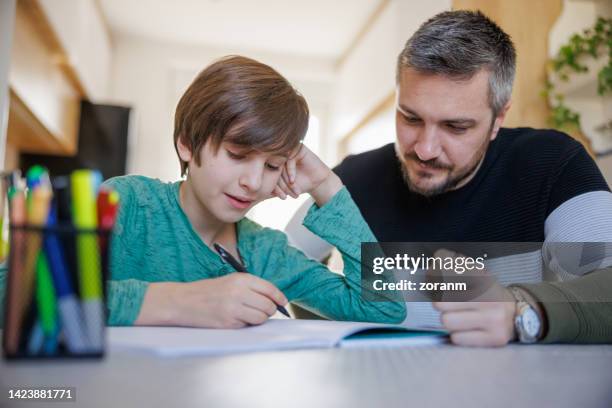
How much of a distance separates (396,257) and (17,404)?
584mm

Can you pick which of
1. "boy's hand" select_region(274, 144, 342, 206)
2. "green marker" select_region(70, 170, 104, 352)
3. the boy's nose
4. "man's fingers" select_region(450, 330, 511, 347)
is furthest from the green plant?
"green marker" select_region(70, 170, 104, 352)

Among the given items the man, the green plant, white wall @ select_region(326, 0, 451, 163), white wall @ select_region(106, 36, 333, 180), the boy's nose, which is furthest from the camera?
white wall @ select_region(106, 36, 333, 180)

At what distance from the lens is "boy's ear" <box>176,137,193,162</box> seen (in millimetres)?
762

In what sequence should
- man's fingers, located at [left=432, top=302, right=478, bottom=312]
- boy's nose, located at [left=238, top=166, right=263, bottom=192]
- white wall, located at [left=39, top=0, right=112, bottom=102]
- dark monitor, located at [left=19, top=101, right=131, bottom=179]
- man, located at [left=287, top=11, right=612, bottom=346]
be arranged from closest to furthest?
man's fingers, located at [left=432, top=302, right=478, bottom=312] < boy's nose, located at [left=238, top=166, right=263, bottom=192] < man, located at [left=287, top=11, right=612, bottom=346] < white wall, located at [left=39, top=0, right=112, bottom=102] < dark monitor, located at [left=19, top=101, right=131, bottom=179]

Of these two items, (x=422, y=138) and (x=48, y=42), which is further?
(x=48, y=42)

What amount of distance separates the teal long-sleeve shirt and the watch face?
0.26m

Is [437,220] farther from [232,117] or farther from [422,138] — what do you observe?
[232,117]

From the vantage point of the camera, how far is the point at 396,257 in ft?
2.54

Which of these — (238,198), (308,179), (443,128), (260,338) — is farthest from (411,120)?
(260,338)

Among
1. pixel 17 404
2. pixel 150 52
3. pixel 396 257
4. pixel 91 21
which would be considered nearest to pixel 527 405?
pixel 17 404

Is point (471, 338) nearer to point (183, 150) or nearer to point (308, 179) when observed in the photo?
point (308, 179)

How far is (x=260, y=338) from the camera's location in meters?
0.41

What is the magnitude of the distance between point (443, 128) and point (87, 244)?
2.48ft

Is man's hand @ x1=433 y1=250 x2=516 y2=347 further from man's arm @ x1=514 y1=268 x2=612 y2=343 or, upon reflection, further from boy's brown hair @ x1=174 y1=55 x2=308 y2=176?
boy's brown hair @ x1=174 y1=55 x2=308 y2=176
